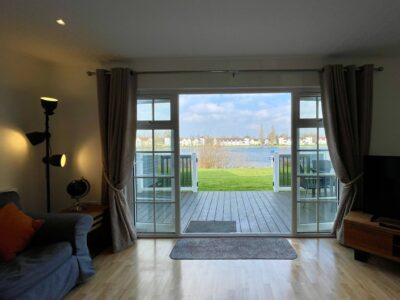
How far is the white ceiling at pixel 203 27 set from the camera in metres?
2.28

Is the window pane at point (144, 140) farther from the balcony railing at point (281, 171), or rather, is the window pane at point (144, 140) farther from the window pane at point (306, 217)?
the balcony railing at point (281, 171)

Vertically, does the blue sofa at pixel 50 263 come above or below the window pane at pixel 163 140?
below

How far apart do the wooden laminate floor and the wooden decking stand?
1080mm

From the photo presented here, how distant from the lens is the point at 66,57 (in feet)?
11.8

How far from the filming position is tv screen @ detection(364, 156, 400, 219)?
303 cm

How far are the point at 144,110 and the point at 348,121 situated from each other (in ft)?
8.89

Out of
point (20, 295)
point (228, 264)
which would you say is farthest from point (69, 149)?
point (228, 264)

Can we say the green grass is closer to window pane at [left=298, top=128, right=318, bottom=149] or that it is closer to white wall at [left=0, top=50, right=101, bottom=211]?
window pane at [left=298, top=128, right=318, bottom=149]

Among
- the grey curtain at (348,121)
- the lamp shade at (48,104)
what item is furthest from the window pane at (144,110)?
the grey curtain at (348,121)

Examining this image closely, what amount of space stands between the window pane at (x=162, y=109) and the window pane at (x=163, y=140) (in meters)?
0.19

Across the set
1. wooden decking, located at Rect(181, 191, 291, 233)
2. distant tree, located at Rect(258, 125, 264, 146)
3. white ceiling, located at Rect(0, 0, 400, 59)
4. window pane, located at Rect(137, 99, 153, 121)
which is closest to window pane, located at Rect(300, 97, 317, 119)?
white ceiling, located at Rect(0, 0, 400, 59)

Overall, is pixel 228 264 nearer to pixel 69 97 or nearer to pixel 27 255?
pixel 27 255

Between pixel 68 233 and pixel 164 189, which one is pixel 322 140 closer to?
pixel 164 189

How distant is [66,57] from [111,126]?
3.57 ft
